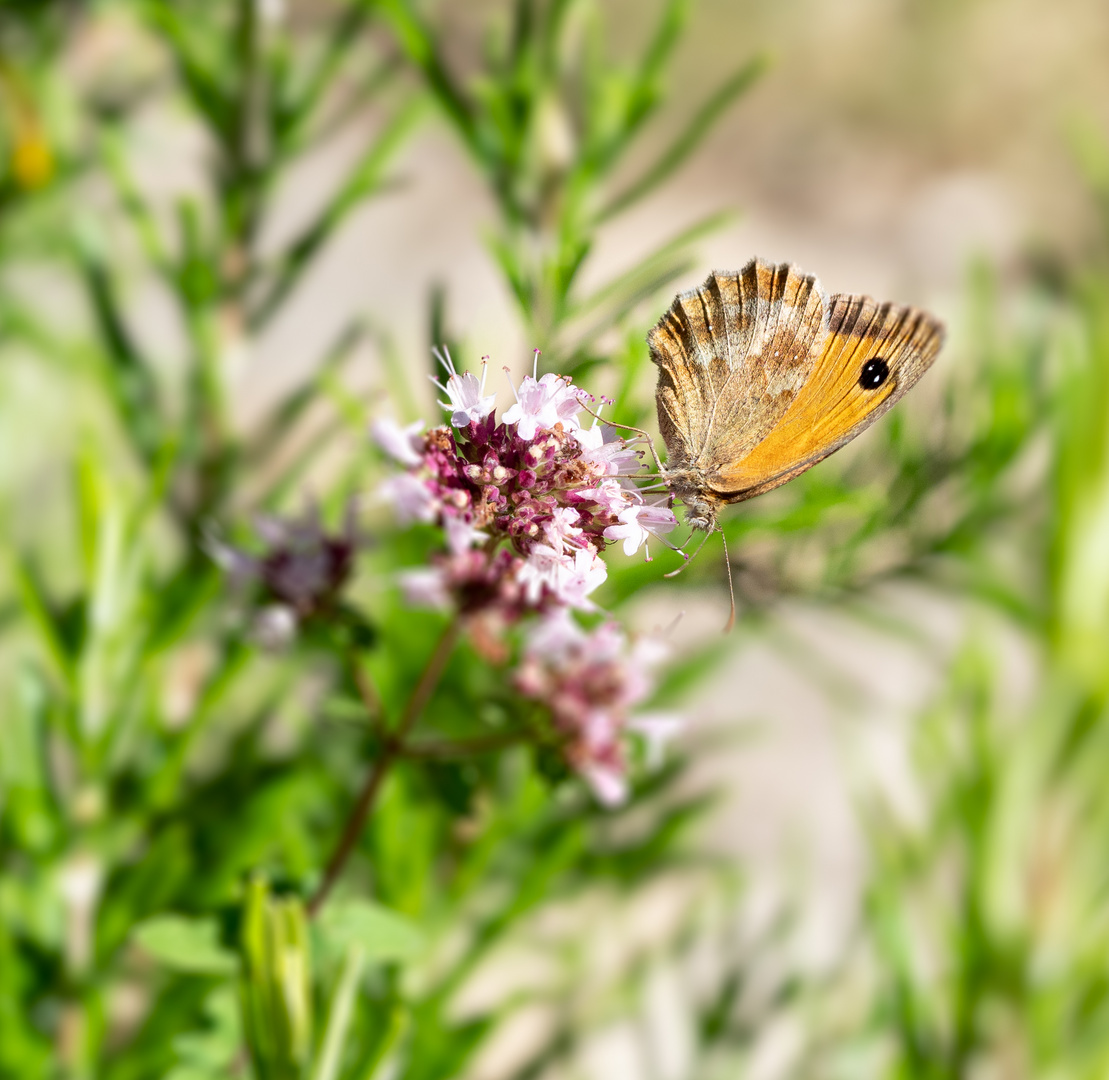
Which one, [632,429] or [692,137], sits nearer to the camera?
[632,429]

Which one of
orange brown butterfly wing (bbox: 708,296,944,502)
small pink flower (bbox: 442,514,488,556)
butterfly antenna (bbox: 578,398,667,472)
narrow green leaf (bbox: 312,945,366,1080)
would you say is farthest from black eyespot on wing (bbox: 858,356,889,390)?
narrow green leaf (bbox: 312,945,366,1080)

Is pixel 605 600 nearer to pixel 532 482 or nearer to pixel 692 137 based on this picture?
pixel 532 482

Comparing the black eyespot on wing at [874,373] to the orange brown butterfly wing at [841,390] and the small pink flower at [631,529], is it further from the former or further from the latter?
the small pink flower at [631,529]

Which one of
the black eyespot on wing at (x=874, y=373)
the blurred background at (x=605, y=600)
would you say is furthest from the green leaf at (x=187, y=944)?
the black eyespot on wing at (x=874, y=373)

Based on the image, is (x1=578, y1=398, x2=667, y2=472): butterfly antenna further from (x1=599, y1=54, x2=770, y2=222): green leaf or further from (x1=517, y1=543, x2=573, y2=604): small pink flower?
(x1=599, y1=54, x2=770, y2=222): green leaf

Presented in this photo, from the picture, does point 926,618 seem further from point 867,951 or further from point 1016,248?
point 1016,248

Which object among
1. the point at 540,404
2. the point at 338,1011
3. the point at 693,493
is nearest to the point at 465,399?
the point at 540,404

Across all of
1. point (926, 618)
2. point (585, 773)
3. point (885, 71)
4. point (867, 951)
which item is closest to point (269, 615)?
point (585, 773)
